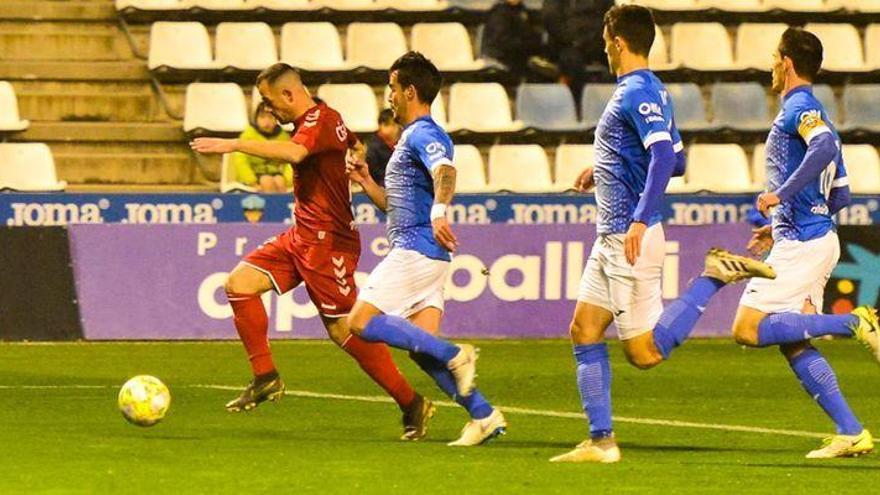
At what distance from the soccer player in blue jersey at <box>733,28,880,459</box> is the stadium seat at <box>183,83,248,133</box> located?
11.2 meters

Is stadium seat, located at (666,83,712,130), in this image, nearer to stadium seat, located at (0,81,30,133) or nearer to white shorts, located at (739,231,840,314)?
stadium seat, located at (0,81,30,133)

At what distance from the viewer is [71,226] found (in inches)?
692

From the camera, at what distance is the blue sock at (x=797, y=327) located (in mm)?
9773

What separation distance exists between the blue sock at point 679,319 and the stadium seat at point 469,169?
10.5 metres

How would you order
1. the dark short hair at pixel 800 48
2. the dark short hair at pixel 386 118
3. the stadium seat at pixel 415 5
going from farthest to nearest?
the stadium seat at pixel 415 5, the dark short hair at pixel 386 118, the dark short hair at pixel 800 48

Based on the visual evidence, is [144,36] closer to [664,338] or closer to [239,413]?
[239,413]

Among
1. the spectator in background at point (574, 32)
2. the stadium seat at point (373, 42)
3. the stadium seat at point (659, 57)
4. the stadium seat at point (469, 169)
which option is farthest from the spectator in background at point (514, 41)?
the stadium seat at point (469, 169)

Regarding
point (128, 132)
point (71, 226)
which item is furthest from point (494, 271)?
point (128, 132)

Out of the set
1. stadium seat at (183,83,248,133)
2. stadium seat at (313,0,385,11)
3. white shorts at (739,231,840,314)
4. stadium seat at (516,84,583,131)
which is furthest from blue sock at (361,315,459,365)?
stadium seat at (313,0,385,11)

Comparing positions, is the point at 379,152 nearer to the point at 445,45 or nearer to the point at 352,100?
the point at 352,100

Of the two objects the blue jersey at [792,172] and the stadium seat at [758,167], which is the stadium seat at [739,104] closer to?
the stadium seat at [758,167]

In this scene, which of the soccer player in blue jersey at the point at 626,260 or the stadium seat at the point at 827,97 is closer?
the soccer player in blue jersey at the point at 626,260

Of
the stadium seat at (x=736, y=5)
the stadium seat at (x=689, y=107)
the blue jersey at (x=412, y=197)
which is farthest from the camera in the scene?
the stadium seat at (x=736, y=5)

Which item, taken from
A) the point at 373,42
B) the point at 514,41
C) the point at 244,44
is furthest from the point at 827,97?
the point at 244,44
